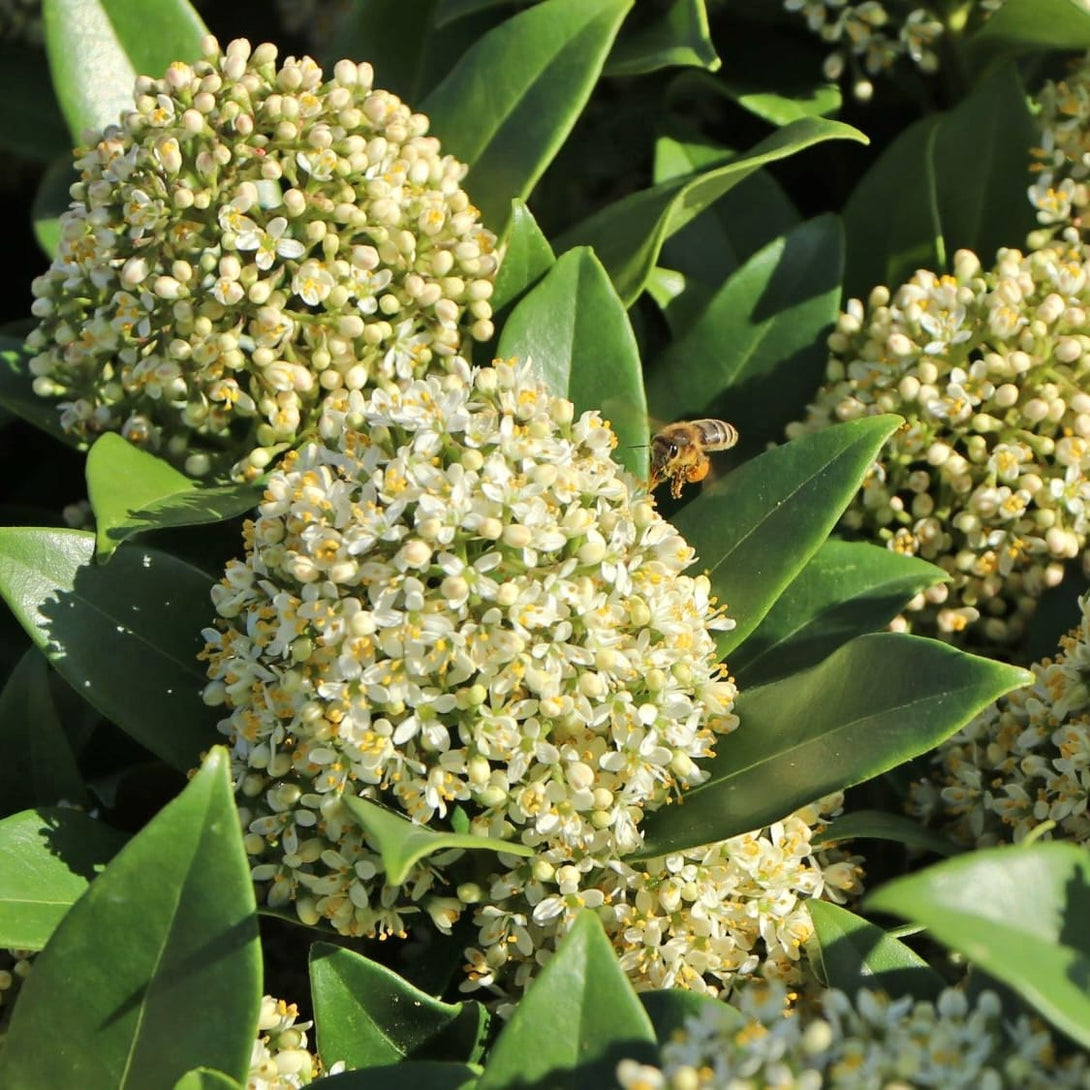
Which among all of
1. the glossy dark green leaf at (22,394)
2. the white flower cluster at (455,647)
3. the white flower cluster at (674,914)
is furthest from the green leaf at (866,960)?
the glossy dark green leaf at (22,394)

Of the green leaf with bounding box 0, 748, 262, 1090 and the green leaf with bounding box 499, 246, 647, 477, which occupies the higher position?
the green leaf with bounding box 499, 246, 647, 477

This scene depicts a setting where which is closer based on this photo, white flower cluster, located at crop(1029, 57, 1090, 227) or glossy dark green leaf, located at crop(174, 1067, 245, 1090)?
glossy dark green leaf, located at crop(174, 1067, 245, 1090)

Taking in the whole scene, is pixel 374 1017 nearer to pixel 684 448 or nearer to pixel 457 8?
pixel 684 448

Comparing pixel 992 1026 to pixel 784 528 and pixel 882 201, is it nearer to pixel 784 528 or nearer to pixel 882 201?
pixel 784 528

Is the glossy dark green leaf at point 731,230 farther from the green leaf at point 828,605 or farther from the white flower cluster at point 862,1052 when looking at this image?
the white flower cluster at point 862,1052

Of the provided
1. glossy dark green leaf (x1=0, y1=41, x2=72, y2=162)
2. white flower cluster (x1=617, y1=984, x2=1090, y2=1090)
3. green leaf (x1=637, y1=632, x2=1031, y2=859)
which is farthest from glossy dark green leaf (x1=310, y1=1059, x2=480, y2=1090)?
glossy dark green leaf (x1=0, y1=41, x2=72, y2=162)

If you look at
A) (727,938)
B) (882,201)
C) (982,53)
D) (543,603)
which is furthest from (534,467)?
(982,53)

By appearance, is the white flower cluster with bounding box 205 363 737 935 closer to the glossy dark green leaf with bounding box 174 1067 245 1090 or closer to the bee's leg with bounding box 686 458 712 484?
the bee's leg with bounding box 686 458 712 484

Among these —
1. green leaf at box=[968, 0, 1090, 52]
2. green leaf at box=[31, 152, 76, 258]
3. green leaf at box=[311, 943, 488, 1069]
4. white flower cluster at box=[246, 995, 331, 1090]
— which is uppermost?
green leaf at box=[968, 0, 1090, 52]
